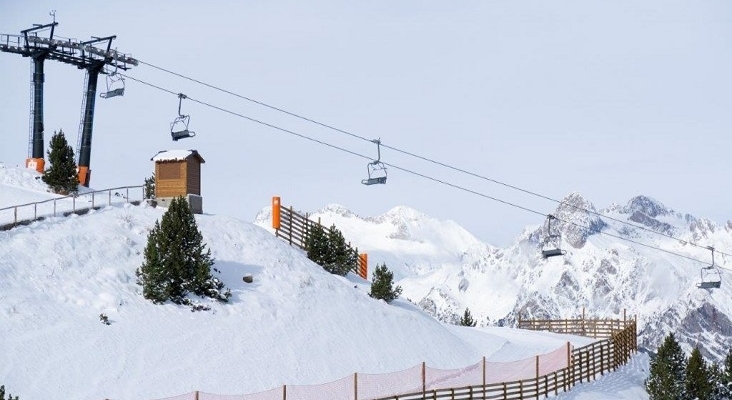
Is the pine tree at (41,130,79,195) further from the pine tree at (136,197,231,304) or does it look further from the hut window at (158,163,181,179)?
the pine tree at (136,197,231,304)

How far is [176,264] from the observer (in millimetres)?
41969

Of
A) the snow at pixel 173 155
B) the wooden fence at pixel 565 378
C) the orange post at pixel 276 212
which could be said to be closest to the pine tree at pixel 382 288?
the orange post at pixel 276 212

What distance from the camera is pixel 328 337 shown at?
4341 cm

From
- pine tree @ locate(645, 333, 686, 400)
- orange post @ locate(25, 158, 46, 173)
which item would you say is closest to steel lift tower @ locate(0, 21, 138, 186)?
orange post @ locate(25, 158, 46, 173)

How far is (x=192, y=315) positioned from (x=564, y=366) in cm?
1764

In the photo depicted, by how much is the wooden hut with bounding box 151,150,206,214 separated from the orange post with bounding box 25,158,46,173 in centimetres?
1351

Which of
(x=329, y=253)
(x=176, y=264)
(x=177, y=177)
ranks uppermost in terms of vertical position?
(x=177, y=177)

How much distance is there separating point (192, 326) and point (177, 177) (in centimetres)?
1270

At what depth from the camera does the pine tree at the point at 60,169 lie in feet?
184

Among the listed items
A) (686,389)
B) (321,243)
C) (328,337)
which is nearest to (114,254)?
(328,337)

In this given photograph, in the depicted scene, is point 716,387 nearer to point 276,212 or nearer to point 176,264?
point 276,212

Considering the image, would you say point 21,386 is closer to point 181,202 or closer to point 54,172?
point 181,202

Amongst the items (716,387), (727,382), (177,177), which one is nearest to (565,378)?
(716,387)

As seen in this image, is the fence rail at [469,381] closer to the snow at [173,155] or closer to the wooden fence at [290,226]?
the wooden fence at [290,226]
